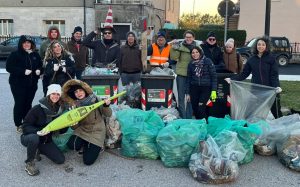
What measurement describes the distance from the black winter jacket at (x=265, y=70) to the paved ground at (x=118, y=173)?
129 cm

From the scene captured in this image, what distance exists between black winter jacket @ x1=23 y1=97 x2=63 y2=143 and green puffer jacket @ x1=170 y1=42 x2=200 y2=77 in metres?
2.62

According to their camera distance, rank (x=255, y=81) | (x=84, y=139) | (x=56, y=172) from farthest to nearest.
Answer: (x=255, y=81), (x=84, y=139), (x=56, y=172)

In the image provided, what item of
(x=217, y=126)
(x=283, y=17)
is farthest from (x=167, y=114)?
(x=283, y=17)

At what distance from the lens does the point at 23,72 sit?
6094mm

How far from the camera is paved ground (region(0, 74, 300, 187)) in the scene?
4.61 m

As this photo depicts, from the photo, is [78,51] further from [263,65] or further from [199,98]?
[263,65]

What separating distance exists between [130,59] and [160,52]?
1.96 ft

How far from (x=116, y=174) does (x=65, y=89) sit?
139cm

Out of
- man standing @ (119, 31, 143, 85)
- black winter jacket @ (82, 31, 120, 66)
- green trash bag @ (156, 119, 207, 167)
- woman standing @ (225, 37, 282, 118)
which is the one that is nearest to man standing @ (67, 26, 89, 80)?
black winter jacket @ (82, 31, 120, 66)

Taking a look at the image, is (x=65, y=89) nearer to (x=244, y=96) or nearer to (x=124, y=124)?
(x=124, y=124)

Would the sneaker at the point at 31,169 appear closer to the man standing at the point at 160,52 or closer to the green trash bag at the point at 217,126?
the green trash bag at the point at 217,126

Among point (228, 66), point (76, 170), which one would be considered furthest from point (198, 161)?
point (228, 66)

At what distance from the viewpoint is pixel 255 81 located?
6191 millimetres

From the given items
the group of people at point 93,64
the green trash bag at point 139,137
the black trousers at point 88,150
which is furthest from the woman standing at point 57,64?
the green trash bag at point 139,137
